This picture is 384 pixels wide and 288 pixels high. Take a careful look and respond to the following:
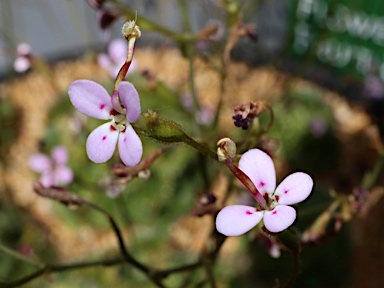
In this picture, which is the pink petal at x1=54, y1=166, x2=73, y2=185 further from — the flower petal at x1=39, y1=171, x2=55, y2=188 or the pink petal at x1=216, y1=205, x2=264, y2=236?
the pink petal at x1=216, y1=205, x2=264, y2=236

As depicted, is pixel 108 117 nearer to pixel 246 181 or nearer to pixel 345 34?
pixel 246 181

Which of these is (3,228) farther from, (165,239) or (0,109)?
(0,109)

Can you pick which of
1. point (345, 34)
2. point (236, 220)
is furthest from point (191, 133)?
point (236, 220)

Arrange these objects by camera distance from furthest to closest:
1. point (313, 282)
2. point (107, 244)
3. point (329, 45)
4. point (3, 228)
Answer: point (329, 45) → point (107, 244) → point (3, 228) → point (313, 282)

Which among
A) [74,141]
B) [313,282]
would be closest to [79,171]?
[74,141]

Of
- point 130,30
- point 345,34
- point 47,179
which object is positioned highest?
point 345,34

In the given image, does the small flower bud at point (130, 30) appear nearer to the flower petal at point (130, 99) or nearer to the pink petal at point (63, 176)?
the flower petal at point (130, 99)
